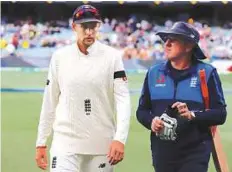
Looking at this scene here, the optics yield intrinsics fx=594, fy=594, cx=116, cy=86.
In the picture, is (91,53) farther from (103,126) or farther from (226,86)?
(226,86)

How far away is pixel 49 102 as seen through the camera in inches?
160

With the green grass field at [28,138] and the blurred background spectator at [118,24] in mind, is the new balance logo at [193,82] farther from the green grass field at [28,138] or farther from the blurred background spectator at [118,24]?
the blurred background spectator at [118,24]

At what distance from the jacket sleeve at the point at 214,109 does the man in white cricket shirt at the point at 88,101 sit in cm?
53

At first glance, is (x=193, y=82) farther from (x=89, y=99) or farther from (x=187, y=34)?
(x=89, y=99)

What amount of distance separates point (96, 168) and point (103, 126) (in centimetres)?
28

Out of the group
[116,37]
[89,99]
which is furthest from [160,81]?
[116,37]

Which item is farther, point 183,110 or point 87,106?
point 87,106

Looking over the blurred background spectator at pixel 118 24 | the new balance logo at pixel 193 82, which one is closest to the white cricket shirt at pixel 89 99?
the new balance logo at pixel 193 82

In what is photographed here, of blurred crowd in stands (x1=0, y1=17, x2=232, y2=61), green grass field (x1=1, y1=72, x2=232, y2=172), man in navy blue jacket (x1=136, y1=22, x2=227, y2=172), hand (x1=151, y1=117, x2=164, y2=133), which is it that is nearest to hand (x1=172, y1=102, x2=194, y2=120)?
man in navy blue jacket (x1=136, y1=22, x2=227, y2=172)

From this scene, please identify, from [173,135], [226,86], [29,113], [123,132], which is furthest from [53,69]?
[226,86]

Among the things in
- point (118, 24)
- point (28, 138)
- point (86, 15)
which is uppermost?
point (118, 24)

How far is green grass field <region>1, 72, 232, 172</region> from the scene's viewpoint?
7.61 metres

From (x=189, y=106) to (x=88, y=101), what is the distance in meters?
0.69

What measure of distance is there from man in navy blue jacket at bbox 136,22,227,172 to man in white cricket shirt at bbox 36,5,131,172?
29 cm
